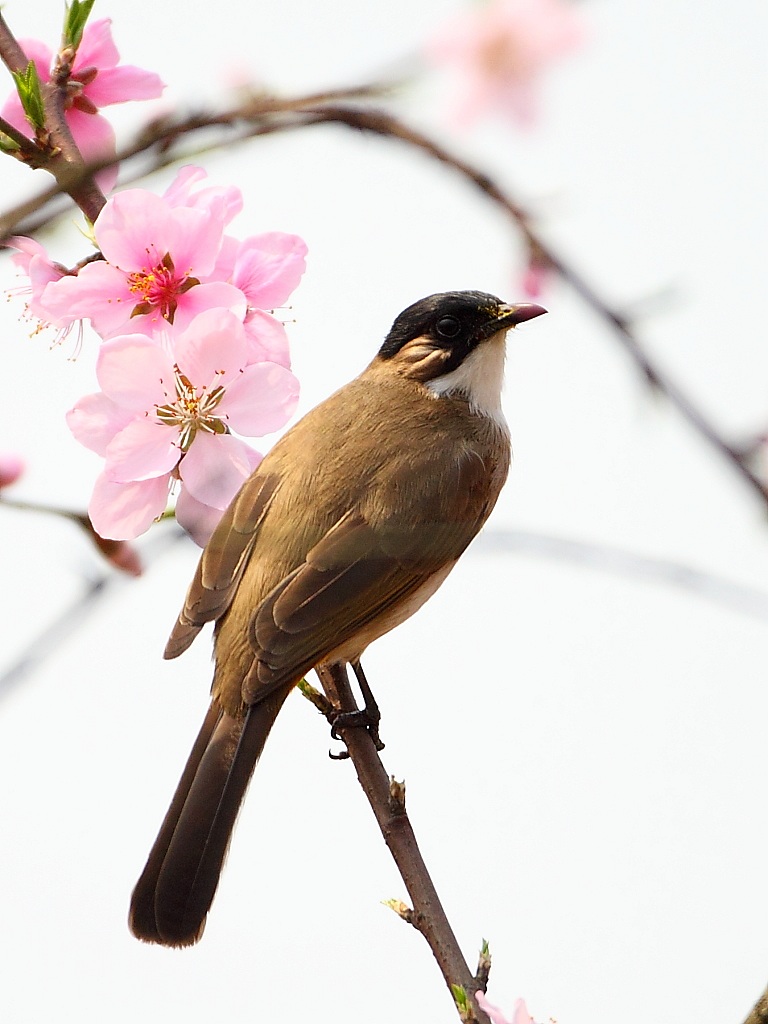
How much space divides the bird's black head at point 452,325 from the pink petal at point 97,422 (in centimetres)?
177

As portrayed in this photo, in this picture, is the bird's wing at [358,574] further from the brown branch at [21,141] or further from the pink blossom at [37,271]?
the brown branch at [21,141]

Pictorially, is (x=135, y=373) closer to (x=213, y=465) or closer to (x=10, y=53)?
(x=213, y=465)

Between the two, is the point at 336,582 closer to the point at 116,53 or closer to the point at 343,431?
the point at 343,431

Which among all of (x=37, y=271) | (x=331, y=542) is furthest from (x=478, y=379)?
(x=37, y=271)

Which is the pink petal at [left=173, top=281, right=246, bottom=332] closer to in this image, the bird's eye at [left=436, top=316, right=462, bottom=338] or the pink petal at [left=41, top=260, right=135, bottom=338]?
the pink petal at [left=41, top=260, right=135, bottom=338]

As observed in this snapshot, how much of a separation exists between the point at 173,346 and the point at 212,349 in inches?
5.0

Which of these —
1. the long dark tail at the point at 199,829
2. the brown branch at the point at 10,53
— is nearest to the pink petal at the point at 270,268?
the brown branch at the point at 10,53

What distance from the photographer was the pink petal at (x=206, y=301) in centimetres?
258

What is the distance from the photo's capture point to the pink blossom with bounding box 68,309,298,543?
253cm

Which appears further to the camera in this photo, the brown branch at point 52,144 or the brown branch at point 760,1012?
the brown branch at point 52,144

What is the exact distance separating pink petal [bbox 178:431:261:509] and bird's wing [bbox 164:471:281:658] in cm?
56

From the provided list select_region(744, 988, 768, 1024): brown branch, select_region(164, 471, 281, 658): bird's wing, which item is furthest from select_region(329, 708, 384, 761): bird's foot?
select_region(744, 988, 768, 1024): brown branch

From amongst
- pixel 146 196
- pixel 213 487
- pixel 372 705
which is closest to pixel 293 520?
pixel 372 705

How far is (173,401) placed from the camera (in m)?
2.57
